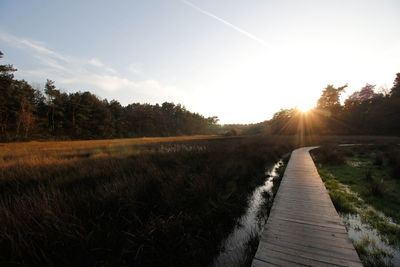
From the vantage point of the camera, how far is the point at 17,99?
27094 millimetres

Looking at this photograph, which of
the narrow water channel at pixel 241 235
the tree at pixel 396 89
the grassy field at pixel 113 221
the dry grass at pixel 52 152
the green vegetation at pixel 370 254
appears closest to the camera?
the grassy field at pixel 113 221

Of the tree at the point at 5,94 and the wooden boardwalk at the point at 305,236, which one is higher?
the tree at the point at 5,94

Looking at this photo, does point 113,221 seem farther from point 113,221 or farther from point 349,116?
point 349,116

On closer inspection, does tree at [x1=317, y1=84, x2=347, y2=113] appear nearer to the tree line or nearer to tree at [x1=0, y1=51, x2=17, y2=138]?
the tree line

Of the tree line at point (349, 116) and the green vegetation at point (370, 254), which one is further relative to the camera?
the tree line at point (349, 116)

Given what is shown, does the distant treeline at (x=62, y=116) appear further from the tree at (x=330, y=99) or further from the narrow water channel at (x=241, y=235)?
the tree at (x=330, y=99)

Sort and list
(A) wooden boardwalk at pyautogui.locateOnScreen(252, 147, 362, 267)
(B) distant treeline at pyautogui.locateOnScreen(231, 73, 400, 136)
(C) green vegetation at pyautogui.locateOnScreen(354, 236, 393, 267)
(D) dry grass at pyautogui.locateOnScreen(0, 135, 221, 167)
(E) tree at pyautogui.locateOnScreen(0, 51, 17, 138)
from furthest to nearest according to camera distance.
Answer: (B) distant treeline at pyautogui.locateOnScreen(231, 73, 400, 136) < (E) tree at pyautogui.locateOnScreen(0, 51, 17, 138) < (D) dry grass at pyautogui.locateOnScreen(0, 135, 221, 167) < (C) green vegetation at pyautogui.locateOnScreen(354, 236, 393, 267) < (A) wooden boardwalk at pyautogui.locateOnScreen(252, 147, 362, 267)

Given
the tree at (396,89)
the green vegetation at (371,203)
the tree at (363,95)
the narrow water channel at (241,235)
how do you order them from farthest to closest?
the tree at (363,95) → the tree at (396,89) → the narrow water channel at (241,235) → the green vegetation at (371,203)

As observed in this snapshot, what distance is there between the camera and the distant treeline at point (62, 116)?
1064 inches

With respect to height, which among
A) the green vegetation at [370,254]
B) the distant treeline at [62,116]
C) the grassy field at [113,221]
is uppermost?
the distant treeline at [62,116]

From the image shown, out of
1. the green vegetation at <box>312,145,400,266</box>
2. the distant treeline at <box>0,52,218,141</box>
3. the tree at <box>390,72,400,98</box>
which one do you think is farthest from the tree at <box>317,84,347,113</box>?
the distant treeline at <box>0,52,218,141</box>

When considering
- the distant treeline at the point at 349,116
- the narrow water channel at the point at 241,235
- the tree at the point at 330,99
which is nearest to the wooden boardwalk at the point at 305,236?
the narrow water channel at the point at 241,235

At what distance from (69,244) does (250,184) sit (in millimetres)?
Result: 7091

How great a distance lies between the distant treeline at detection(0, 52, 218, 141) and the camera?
2703 cm
